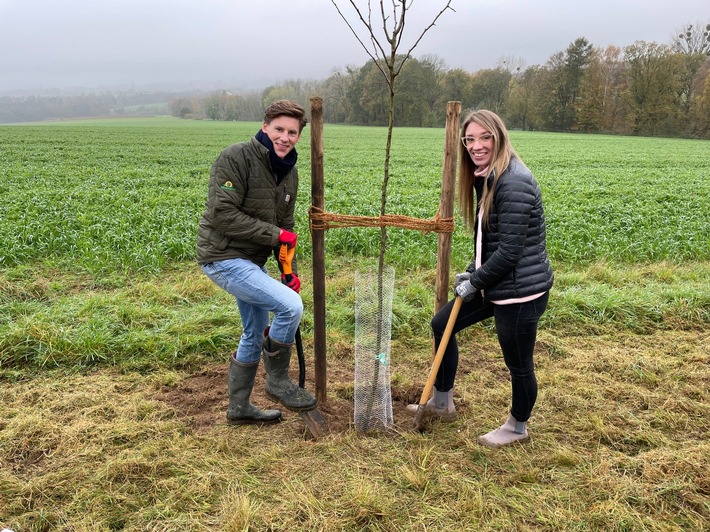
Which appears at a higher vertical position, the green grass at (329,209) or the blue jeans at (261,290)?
the blue jeans at (261,290)

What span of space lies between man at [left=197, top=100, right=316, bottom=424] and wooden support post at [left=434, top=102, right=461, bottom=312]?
36.6 inches

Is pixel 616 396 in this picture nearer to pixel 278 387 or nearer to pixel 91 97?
pixel 278 387

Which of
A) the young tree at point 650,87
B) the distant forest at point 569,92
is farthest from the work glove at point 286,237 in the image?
the young tree at point 650,87

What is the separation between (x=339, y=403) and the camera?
12.1 ft

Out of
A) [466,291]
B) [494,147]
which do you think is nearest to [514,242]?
[466,291]

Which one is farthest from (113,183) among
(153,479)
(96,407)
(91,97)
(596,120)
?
(91,97)

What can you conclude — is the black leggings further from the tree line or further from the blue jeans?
the tree line

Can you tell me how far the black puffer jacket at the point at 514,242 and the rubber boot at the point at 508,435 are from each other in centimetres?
94

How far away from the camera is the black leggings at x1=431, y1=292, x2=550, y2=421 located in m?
2.76

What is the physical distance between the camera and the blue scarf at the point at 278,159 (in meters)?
2.77

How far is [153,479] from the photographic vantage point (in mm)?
2750

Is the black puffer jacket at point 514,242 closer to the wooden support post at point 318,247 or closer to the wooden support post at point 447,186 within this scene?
the wooden support post at point 447,186

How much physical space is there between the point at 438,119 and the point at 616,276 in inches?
2378

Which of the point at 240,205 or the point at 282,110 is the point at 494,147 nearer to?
the point at 282,110
